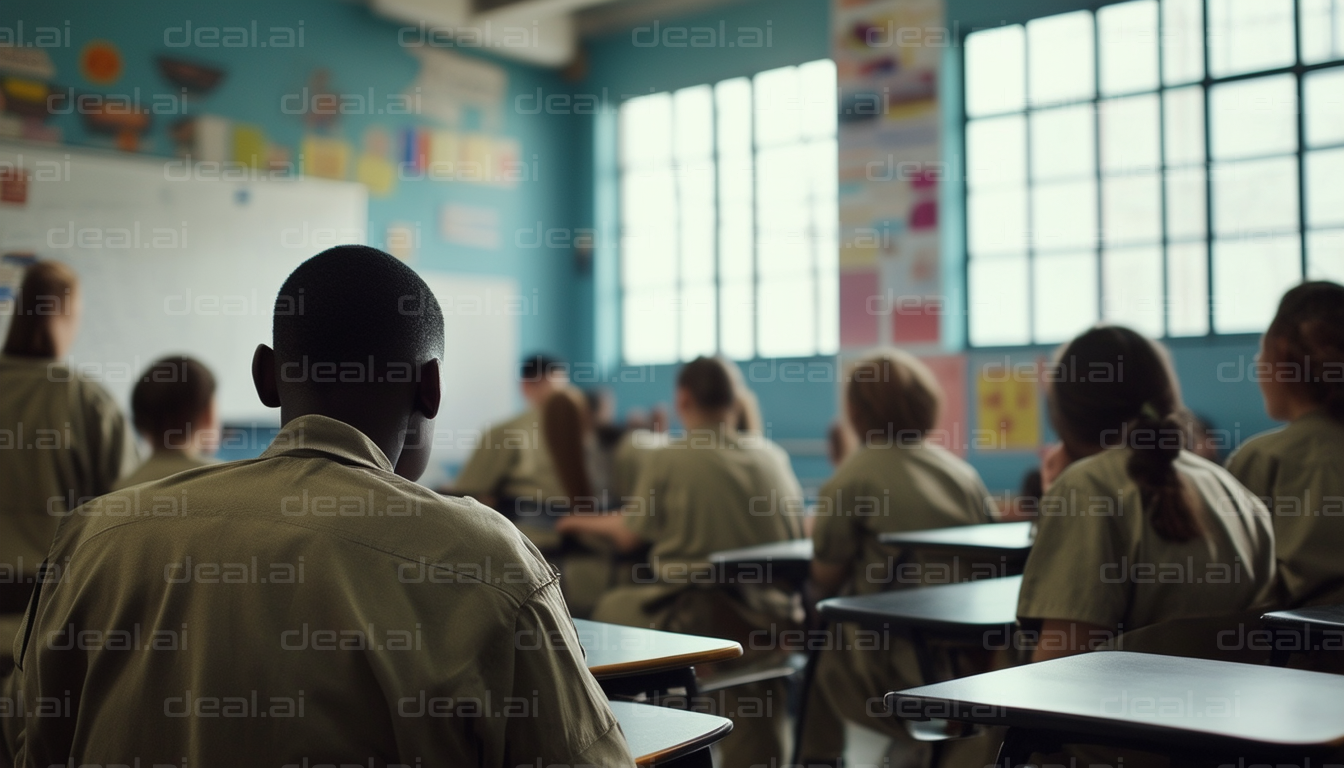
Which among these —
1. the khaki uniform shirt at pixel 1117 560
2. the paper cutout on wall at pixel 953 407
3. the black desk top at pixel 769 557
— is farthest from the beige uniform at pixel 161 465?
the paper cutout on wall at pixel 953 407

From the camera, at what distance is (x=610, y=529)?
3803mm

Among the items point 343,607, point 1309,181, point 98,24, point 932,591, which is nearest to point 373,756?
point 343,607

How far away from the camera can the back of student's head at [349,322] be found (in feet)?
3.53

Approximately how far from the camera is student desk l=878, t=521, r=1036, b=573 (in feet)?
8.21

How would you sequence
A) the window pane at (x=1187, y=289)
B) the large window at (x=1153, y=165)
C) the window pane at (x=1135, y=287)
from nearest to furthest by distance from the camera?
the large window at (x=1153, y=165) → the window pane at (x=1187, y=289) → the window pane at (x=1135, y=287)

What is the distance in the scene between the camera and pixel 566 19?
866cm

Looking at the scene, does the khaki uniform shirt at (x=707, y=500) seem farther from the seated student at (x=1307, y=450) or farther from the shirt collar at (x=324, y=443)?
the shirt collar at (x=324, y=443)

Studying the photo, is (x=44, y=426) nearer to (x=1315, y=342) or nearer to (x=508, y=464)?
(x=508, y=464)

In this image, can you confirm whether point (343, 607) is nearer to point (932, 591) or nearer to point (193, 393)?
point (932, 591)

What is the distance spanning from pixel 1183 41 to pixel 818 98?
92.4 inches

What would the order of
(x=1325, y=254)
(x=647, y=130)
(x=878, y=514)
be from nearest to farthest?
(x=878, y=514) < (x=1325, y=254) < (x=647, y=130)

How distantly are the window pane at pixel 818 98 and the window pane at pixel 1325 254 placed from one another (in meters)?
3.01

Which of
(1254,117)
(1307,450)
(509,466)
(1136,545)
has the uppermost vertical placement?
(1254,117)

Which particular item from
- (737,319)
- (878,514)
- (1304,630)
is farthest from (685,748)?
(737,319)
